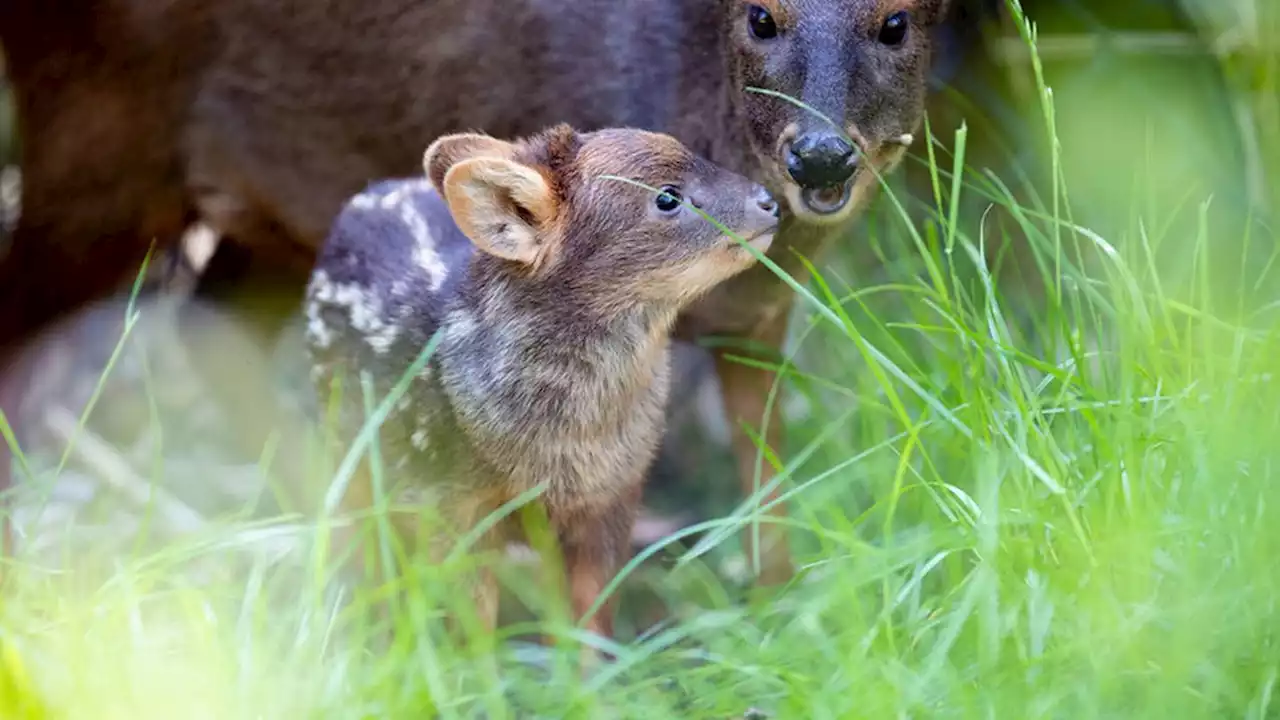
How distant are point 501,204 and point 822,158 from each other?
0.64 m

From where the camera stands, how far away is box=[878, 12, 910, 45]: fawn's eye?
10.7 ft

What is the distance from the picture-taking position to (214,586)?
2773mm

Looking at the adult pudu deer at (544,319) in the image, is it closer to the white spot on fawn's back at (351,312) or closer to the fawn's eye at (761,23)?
the white spot on fawn's back at (351,312)

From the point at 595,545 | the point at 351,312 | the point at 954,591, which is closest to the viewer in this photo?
the point at 954,591

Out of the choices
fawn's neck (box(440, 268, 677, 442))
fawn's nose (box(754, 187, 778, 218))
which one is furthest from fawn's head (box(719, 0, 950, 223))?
fawn's neck (box(440, 268, 677, 442))

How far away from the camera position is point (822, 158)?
304 cm

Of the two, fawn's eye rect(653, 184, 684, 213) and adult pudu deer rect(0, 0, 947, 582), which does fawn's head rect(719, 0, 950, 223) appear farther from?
fawn's eye rect(653, 184, 684, 213)

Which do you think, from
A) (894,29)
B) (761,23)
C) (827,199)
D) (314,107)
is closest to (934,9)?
(894,29)

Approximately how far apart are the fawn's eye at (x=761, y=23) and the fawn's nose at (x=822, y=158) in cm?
33

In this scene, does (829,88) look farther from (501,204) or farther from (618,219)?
(501,204)

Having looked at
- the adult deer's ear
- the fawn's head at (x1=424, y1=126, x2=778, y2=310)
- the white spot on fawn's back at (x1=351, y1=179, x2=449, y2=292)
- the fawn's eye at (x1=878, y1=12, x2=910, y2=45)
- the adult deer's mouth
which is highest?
the fawn's eye at (x1=878, y1=12, x2=910, y2=45)

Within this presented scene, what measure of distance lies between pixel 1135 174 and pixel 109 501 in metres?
2.61

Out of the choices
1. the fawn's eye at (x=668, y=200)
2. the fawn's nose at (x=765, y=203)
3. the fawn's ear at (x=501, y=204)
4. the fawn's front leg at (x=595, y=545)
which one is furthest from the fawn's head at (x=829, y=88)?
the fawn's front leg at (x=595, y=545)

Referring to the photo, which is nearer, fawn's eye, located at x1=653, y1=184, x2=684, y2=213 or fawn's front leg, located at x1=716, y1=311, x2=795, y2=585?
fawn's eye, located at x1=653, y1=184, x2=684, y2=213
